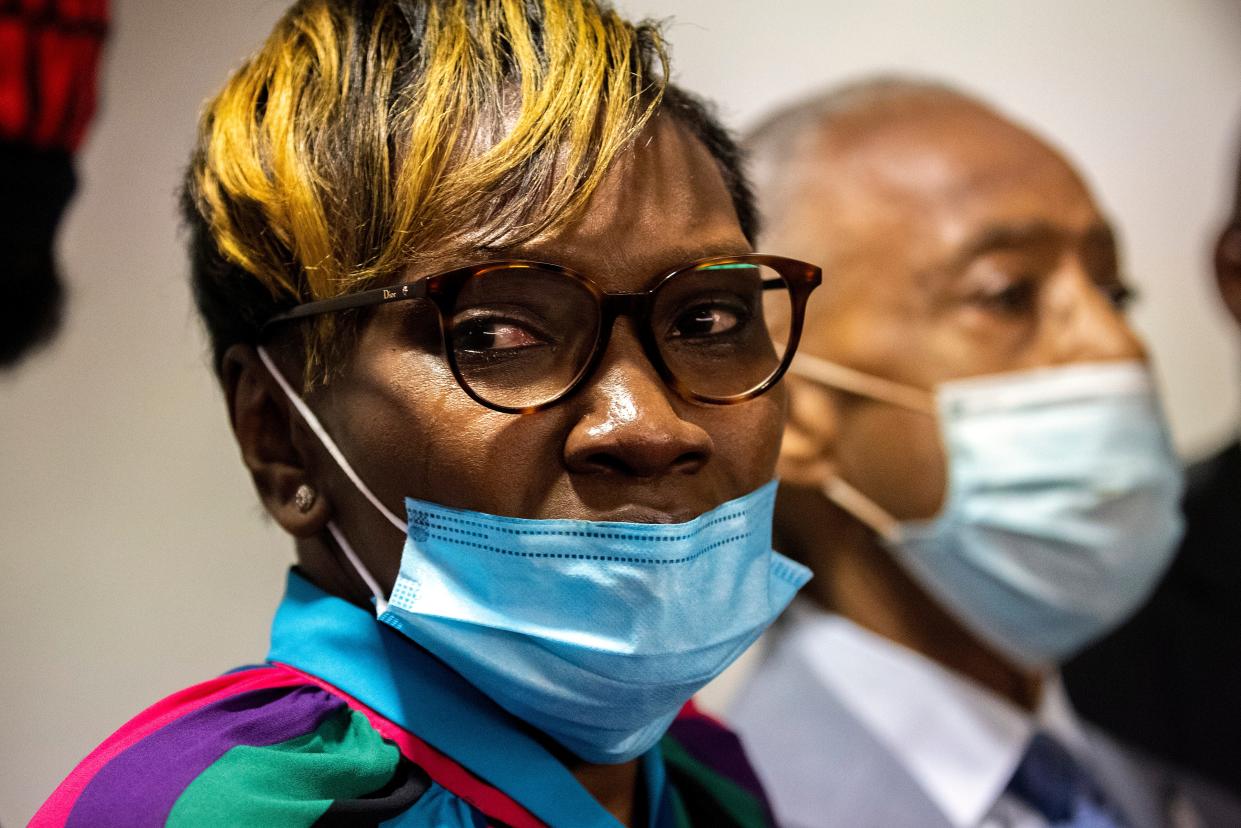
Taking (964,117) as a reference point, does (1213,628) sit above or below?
below

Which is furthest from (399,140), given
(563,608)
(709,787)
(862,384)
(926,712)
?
(926,712)

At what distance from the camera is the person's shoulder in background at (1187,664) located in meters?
2.34

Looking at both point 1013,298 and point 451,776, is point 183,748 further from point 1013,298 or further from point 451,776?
point 1013,298

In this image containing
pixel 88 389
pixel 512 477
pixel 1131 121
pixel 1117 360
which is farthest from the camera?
pixel 1131 121

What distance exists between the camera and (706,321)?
1162 millimetres

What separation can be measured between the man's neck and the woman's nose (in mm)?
1050

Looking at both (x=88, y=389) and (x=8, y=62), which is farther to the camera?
(x=88, y=389)

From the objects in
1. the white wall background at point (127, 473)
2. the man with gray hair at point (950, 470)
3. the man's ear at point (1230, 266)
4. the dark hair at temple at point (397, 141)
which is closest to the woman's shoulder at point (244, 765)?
the dark hair at temple at point (397, 141)

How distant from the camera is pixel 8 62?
143 centimetres

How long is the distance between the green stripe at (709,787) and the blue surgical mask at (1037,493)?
0.71m

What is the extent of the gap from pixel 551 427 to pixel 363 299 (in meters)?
0.20

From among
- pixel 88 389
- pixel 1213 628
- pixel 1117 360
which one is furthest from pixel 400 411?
pixel 1213 628

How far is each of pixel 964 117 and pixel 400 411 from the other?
141 cm

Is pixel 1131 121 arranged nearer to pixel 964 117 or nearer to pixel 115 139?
pixel 964 117
